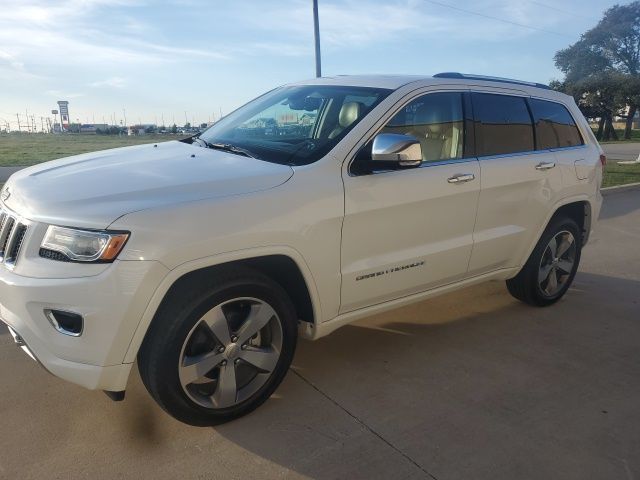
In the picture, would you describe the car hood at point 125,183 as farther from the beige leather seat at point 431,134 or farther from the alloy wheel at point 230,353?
the beige leather seat at point 431,134

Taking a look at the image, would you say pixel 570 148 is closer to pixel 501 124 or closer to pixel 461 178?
pixel 501 124

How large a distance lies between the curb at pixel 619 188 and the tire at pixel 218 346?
32.6 ft

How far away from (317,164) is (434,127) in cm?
108

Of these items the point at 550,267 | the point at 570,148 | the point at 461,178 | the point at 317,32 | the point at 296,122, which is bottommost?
the point at 550,267

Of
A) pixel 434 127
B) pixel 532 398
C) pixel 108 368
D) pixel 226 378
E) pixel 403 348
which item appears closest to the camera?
pixel 108 368

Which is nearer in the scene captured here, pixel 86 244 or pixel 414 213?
pixel 86 244

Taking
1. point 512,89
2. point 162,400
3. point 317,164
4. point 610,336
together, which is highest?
point 512,89

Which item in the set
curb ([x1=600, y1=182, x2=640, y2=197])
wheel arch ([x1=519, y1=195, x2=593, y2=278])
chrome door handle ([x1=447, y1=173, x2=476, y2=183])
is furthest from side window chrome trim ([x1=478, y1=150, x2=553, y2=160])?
curb ([x1=600, y1=182, x2=640, y2=197])

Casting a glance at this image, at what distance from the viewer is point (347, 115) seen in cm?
356

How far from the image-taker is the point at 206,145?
150 inches

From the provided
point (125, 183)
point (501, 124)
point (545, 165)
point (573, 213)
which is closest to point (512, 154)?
point (501, 124)

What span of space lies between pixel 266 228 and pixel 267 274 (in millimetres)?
417

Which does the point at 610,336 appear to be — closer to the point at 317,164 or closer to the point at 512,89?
the point at 512,89

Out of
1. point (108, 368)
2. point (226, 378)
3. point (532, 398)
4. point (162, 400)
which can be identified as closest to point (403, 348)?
point (532, 398)
